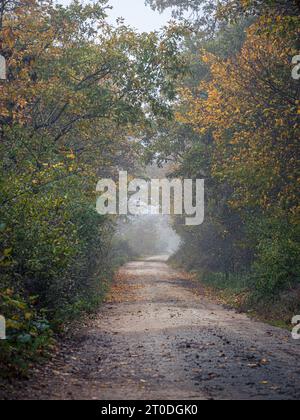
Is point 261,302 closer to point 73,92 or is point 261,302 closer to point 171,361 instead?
point 171,361

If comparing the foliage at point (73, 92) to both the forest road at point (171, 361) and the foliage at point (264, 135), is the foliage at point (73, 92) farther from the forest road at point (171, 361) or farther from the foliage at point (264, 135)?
the foliage at point (264, 135)

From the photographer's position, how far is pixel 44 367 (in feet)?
27.5

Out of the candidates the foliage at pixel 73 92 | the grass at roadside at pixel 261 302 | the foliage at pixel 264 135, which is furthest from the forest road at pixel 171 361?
the foliage at pixel 264 135

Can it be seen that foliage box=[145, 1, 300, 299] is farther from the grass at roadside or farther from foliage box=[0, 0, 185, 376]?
foliage box=[0, 0, 185, 376]

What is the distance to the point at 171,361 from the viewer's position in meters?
8.98

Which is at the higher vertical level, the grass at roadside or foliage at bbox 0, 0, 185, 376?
foliage at bbox 0, 0, 185, 376

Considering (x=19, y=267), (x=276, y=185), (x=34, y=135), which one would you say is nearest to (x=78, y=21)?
(x=34, y=135)

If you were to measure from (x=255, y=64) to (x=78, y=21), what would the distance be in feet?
23.6

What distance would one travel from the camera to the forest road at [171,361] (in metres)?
7.02

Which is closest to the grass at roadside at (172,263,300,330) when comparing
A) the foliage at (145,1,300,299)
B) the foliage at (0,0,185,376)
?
the foliage at (145,1,300,299)

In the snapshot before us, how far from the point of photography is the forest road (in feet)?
23.0

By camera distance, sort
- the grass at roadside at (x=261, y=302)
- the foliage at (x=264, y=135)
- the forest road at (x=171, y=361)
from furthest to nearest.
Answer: the foliage at (x=264, y=135)
the grass at roadside at (x=261, y=302)
the forest road at (x=171, y=361)
